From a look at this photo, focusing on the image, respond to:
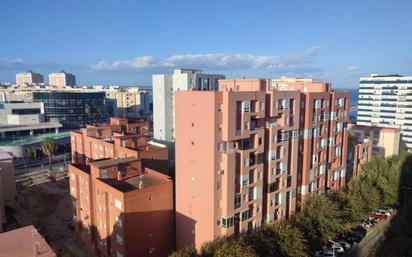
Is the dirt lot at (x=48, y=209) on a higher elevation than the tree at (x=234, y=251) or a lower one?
lower

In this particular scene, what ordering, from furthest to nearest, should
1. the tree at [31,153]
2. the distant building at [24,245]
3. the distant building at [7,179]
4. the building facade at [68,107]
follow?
the building facade at [68,107] < the tree at [31,153] < the distant building at [7,179] < the distant building at [24,245]

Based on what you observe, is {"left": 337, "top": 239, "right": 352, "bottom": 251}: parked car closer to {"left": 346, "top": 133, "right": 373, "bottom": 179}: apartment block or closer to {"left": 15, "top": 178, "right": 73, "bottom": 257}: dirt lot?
{"left": 346, "top": 133, "right": 373, "bottom": 179}: apartment block

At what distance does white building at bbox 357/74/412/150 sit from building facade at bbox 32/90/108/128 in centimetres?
9940

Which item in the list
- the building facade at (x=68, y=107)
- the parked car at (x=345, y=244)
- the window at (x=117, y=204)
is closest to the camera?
the window at (x=117, y=204)

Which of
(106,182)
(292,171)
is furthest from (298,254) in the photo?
(106,182)

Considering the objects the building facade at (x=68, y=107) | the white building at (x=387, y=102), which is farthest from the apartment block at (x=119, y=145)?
the white building at (x=387, y=102)

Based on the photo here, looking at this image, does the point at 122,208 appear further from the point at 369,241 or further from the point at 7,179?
the point at 7,179

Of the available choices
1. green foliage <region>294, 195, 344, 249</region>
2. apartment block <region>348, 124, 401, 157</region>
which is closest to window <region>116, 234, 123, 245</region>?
green foliage <region>294, 195, 344, 249</region>

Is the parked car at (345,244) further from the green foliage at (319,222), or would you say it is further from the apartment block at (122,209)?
the apartment block at (122,209)

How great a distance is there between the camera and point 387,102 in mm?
98750

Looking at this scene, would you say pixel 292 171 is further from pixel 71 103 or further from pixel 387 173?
pixel 71 103

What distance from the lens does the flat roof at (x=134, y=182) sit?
1265 inches

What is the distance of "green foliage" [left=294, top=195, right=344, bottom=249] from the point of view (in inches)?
1339

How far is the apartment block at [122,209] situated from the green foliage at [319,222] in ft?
48.3
